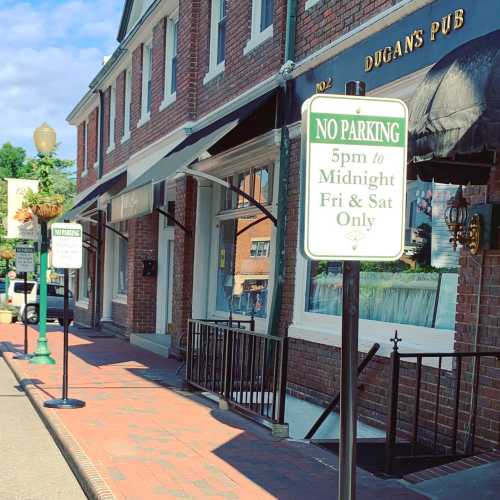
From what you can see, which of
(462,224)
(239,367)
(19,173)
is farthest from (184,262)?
(19,173)

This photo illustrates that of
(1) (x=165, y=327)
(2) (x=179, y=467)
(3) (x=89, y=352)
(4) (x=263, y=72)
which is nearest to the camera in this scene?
(2) (x=179, y=467)

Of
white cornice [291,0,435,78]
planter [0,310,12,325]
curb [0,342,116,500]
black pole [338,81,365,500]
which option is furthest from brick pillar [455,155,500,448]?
planter [0,310,12,325]

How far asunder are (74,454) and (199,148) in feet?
15.5

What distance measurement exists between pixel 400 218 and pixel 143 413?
5979mm

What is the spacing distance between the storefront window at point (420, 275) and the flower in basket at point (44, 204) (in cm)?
713

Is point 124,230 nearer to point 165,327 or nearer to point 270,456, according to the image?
point 165,327

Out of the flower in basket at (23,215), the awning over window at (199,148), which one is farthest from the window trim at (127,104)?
the awning over window at (199,148)

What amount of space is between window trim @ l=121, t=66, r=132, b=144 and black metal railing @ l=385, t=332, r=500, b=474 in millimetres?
13688

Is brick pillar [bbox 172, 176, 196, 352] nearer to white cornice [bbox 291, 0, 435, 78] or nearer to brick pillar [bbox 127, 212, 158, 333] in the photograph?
brick pillar [bbox 127, 212, 158, 333]

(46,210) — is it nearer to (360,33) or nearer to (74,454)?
(360,33)

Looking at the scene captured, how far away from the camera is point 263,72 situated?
10539 millimetres

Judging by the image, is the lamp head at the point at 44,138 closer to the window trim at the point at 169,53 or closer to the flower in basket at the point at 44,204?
the flower in basket at the point at 44,204

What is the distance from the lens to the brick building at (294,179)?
6.01 metres

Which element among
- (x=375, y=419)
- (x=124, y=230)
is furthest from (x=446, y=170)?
(x=124, y=230)
